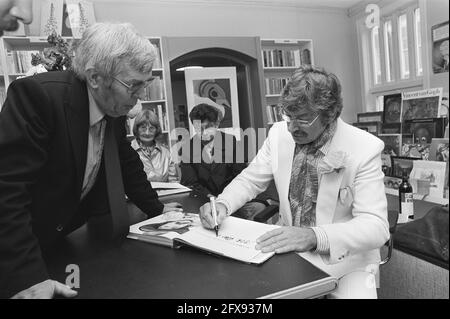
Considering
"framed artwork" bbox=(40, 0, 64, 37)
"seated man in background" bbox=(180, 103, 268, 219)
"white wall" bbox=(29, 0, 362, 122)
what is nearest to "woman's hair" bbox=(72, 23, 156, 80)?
"seated man in background" bbox=(180, 103, 268, 219)

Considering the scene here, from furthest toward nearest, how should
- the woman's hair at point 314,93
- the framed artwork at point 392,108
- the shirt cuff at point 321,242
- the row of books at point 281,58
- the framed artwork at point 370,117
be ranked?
1. the row of books at point 281,58
2. the framed artwork at point 370,117
3. the framed artwork at point 392,108
4. the woman's hair at point 314,93
5. the shirt cuff at point 321,242

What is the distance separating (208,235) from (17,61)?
10.9 ft

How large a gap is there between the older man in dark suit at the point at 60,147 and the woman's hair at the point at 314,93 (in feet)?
1.50

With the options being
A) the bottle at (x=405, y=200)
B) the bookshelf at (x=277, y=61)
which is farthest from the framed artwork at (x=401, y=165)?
the bookshelf at (x=277, y=61)

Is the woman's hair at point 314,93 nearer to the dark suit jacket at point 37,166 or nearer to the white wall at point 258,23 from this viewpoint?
the dark suit jacket at point 37,166

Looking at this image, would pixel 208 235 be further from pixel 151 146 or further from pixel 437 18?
pixel 151 146

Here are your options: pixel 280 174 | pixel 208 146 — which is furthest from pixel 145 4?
pixel 280 174

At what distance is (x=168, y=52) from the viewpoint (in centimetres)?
389

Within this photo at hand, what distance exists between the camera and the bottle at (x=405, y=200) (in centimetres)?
159

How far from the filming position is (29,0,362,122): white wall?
3906 mm

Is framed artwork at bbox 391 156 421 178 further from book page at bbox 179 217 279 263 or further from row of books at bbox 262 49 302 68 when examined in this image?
row of books at bbox 262 49 302 68

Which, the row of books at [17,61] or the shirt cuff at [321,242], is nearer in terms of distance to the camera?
the shirt cuff at [321,242]

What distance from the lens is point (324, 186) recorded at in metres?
1.09
